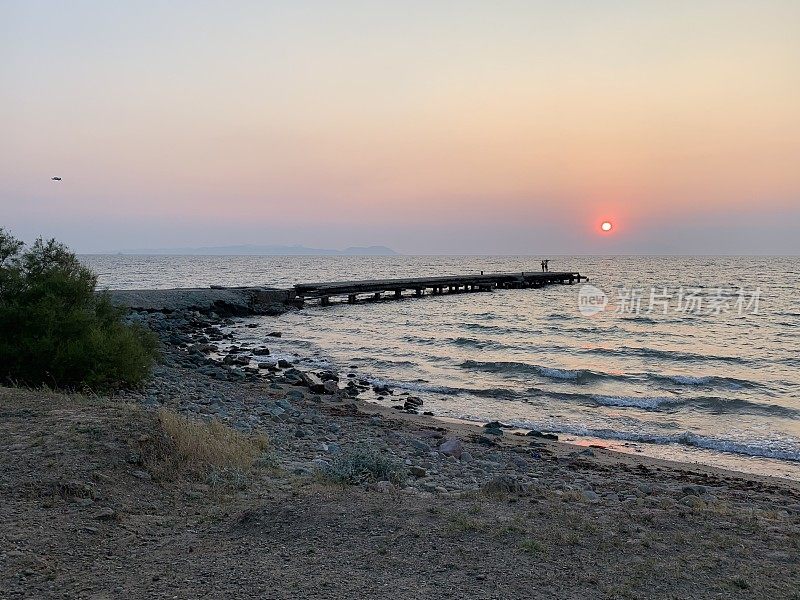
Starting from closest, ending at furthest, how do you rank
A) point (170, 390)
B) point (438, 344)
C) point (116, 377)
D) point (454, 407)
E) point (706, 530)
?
point (706, 530), point (116, 377), point (170, 390), point (454, 407), point (438, 344)

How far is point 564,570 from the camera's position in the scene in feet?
16.3

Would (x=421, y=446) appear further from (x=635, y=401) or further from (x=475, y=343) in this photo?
(x=475, y=343)

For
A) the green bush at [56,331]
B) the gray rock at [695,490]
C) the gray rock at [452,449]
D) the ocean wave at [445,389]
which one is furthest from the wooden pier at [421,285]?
the gray rock at [695,490]

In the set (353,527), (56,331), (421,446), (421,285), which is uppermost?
(56,331)

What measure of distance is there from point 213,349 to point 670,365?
1672cm

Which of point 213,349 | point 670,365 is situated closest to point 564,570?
point 670,365

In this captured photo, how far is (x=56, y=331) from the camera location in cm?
1180

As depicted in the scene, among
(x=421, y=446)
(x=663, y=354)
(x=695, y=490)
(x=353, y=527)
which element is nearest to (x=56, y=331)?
(x=421, y=446)

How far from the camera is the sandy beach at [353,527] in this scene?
463cm

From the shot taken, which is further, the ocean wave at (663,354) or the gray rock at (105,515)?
the ocean wave at (663,354)

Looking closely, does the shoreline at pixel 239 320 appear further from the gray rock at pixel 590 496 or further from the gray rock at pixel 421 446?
the gray rock at pixel 590 496

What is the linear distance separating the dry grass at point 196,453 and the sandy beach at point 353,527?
0.57 ft

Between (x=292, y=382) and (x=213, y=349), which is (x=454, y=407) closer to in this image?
(x=292, y=382)

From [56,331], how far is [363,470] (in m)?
7.32
